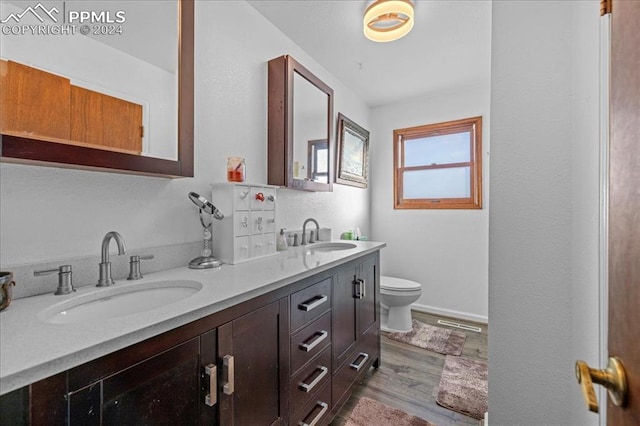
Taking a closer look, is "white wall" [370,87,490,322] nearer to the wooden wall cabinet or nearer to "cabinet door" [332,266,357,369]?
"cabinet door" [332,266,357,369]

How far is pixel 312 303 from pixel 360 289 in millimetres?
586

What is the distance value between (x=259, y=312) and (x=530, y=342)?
942 millimetres

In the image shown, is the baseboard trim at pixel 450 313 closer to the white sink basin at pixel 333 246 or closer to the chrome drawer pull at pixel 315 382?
the white sink basin at pixel 333 246

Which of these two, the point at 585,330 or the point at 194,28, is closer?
the point at 585,330

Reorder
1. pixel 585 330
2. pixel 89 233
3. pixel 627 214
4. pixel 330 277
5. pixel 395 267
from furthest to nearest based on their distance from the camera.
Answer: pixel 395 267
pixel 330 277
pixel 89 233
pixel 585 330
pixel 627 214

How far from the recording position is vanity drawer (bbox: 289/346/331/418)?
120 cm

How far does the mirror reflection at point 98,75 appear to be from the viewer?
881 mm

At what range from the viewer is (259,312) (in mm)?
1013

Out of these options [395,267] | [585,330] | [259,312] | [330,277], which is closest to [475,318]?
[395,267]

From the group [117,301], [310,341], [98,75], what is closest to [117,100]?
[98,75]

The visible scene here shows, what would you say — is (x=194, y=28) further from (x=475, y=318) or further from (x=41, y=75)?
(x=475, y=318)

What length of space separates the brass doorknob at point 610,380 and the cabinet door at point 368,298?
1338mm

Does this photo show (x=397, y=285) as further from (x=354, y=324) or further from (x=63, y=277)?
(x=63, y=277)

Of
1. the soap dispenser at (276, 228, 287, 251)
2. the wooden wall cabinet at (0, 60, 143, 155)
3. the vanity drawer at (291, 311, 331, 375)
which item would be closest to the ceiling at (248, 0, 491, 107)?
the wooden wall cabinet at (0, 60, 143, 155)
